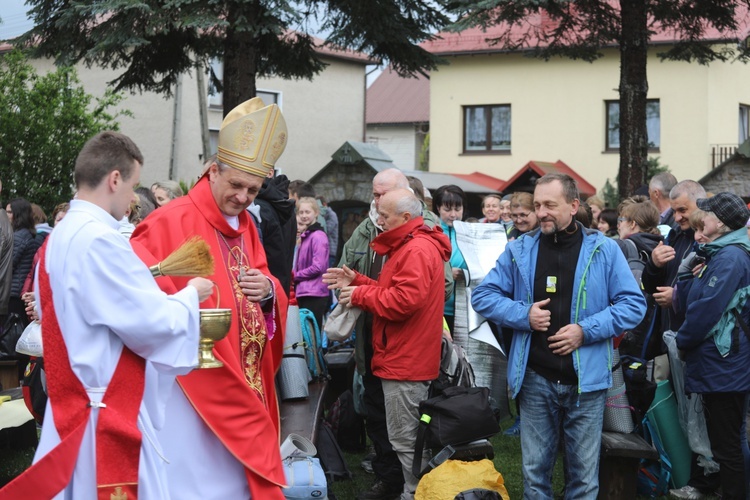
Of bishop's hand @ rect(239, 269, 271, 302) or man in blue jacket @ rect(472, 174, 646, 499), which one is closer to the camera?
bishop's hand @ rect(239, 269, 271, 302)

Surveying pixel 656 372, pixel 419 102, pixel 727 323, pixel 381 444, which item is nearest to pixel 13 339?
pixel 381 444

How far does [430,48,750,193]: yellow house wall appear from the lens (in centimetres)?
2719

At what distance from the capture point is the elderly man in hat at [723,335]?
5797 mm

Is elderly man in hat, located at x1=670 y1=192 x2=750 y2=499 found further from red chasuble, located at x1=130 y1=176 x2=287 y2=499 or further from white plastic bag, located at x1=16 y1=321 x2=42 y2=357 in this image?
white plastic bag, located at x1=16 y1=321 x2=42 y2=357

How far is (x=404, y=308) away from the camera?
5.78 m

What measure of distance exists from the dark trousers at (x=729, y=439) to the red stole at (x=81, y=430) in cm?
388

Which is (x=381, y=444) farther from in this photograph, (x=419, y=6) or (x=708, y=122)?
(x=708, y=122)

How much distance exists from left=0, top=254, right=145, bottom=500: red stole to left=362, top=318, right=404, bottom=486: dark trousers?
310 cm

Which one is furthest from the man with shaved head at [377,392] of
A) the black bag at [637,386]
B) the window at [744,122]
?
the window at [744,122]

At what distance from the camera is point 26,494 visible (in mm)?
3295

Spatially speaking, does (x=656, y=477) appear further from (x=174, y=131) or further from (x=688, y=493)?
(x=174, y=131)

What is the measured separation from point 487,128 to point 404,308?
82.5 feet

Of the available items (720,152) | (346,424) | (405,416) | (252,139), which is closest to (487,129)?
(720,152)

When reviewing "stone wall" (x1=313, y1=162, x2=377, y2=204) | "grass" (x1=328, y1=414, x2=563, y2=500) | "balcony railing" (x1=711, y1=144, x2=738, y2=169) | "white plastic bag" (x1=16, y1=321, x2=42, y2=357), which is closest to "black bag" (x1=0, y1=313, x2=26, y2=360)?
"grass" (x1=328, y1=414, x2=563, y2=500)
